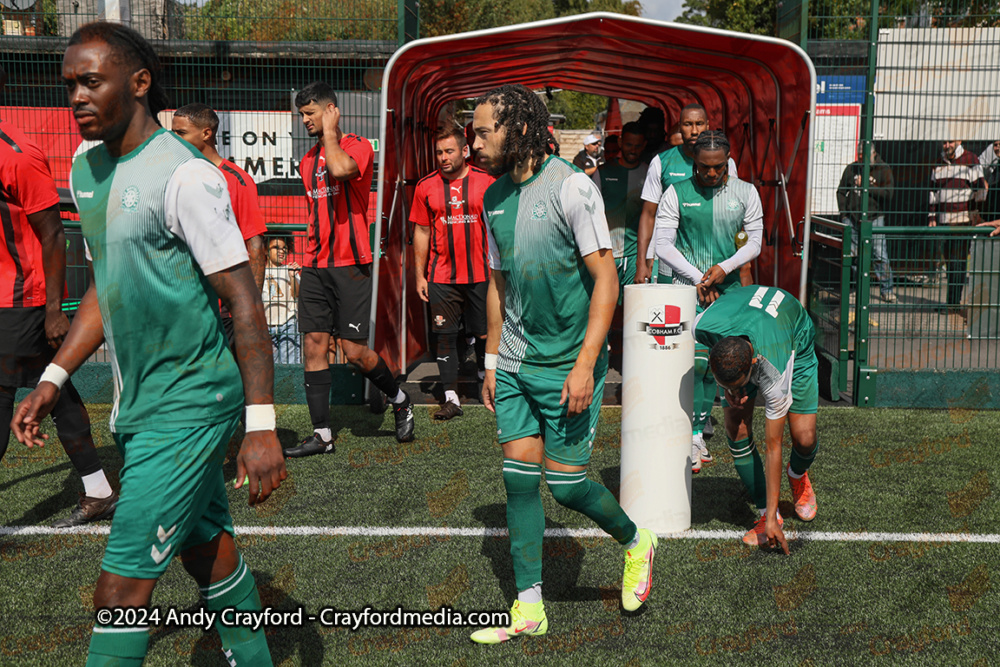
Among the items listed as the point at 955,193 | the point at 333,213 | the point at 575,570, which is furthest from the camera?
the point at 955,193

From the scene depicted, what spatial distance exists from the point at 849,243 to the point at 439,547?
4803 millimetres

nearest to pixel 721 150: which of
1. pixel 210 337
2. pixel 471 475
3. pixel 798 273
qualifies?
pixel 798 273

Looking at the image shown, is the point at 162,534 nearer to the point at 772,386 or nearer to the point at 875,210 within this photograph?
the point at 772,386

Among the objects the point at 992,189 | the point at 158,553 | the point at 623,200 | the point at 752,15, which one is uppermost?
the point at 752,15

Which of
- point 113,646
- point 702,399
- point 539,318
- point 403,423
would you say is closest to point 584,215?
point 539,318

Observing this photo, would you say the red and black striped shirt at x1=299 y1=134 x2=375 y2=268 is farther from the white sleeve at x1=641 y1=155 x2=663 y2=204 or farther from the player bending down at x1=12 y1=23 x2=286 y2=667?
the player bending down at x1=12 y1=23 x2=286 y2=667

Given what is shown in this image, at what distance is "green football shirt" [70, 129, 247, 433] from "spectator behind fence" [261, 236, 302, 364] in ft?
18.9

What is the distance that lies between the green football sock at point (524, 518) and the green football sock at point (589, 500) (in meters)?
0.08

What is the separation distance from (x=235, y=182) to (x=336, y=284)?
1.36 meters

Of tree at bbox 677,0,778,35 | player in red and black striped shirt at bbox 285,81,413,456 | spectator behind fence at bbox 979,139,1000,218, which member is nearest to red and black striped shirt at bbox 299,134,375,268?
player in red and black striped shirt at bbox 285,81,413,456

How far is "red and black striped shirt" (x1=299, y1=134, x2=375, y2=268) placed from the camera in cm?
697

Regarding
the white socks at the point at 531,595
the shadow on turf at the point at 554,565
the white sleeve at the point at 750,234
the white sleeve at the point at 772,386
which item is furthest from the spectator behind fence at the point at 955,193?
the white socks at the point at 531,595

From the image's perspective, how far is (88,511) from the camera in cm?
544

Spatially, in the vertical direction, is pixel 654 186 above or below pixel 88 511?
above
